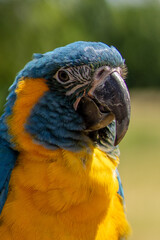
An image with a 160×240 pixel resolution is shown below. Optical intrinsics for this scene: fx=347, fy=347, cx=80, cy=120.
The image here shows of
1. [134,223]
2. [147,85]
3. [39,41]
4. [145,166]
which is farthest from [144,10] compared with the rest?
[134,223]

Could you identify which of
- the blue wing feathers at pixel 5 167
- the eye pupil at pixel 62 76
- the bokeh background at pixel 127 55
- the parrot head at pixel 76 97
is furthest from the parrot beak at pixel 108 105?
the bokeh background at pixel 127 55

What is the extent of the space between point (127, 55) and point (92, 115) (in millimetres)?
25452

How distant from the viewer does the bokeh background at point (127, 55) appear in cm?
834

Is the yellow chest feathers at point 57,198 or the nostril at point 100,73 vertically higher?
the nostril at point 100,73

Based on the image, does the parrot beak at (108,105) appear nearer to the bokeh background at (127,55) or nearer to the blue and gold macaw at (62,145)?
the blue and gold macaw at (62,145)

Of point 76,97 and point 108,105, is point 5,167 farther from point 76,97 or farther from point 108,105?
point 108,105

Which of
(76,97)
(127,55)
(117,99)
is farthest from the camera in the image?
(127,55)

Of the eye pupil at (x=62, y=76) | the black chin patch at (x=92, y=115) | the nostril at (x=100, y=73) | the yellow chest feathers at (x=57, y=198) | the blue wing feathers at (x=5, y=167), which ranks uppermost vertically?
the eye pupil at (x=62, y=76)

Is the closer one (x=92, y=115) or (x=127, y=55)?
(x=92, y=115)

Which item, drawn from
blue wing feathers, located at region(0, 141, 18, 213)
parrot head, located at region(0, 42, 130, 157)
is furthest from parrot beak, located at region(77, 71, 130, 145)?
blue wing feathers, located at region(0, 141, 18, 213)

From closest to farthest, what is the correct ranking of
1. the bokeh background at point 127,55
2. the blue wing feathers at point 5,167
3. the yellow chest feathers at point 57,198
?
the yellow chest feathers at point 57,198 → the blue wing feathers at point 5,167 → the bokeh background at point 127,55

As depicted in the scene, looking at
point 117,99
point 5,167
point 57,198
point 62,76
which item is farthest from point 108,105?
point 5,167

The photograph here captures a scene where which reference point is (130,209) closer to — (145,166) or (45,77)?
(145,166)

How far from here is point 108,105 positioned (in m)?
2.10
